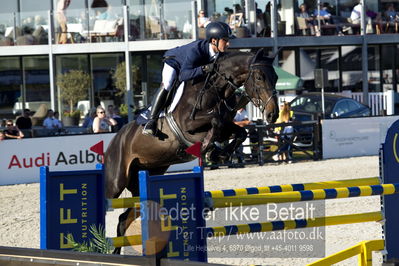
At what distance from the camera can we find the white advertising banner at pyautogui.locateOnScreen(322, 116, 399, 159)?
766 inches

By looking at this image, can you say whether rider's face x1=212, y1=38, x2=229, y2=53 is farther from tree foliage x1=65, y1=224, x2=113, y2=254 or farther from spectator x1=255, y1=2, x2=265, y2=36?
spectator x1=255, y1=2, x2=265, y2=36

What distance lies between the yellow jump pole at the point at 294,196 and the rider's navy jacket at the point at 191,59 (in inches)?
92.6

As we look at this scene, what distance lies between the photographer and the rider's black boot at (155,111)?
8.83 m

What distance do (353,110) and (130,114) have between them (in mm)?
6574

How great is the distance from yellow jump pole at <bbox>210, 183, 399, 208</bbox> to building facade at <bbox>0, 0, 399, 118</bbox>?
56.5 ft

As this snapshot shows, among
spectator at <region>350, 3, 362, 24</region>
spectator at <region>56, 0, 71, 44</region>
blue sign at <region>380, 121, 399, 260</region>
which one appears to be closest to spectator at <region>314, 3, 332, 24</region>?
spectator at <region>350, 3, 362, 24</region>

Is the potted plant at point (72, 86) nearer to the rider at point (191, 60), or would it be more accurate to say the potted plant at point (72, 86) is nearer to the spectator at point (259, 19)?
the spectator at point (259, 19)

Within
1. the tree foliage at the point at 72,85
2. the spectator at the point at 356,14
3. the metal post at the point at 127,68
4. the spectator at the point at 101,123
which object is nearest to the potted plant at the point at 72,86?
the tree foliage at the point at 72,85

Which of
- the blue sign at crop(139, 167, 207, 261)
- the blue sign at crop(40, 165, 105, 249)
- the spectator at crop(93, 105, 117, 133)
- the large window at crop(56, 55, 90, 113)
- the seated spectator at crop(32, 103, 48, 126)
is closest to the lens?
the blue sign at crop(139, 167, 207, 261)

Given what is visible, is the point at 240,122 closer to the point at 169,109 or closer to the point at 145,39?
the point at 145,39

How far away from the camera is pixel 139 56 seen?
87.9 feet

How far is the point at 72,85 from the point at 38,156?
923 cm

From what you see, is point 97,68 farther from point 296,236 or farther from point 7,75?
point 296,236

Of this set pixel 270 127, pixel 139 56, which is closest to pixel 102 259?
pixel 270 127
